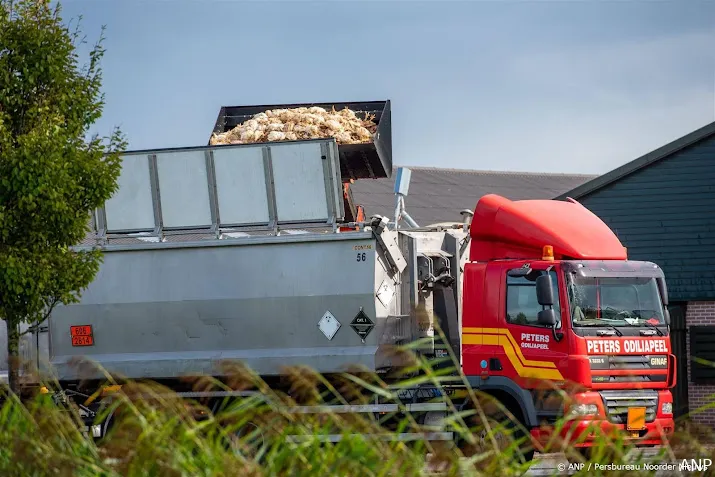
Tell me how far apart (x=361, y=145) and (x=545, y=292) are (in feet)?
14.5

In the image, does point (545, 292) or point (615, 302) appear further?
point (615, 302)

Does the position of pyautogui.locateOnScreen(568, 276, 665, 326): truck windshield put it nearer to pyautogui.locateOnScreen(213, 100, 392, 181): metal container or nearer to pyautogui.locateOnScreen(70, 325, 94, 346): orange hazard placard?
pyautogui.locateOnScreen(213, 100, 392, 181): metal container

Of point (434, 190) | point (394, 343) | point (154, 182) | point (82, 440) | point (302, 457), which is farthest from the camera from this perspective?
point (434, 190)

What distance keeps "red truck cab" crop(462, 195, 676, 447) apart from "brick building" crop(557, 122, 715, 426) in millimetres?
8503

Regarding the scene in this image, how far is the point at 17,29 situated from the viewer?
14.0 m

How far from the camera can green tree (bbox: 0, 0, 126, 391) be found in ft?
44.2

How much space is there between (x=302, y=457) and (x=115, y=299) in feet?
26.4

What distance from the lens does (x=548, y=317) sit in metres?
12.1

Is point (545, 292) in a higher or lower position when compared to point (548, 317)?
higher

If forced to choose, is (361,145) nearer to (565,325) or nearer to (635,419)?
(565,325)

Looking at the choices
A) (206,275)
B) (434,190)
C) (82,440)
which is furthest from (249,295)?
(434,190)

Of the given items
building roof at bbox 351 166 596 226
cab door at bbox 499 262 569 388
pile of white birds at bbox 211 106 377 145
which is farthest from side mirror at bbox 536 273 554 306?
building roof at bbox 351 166 596 226

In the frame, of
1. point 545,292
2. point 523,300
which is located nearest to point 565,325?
point 545,292

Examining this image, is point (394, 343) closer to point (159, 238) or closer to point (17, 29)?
point (159, 238)
